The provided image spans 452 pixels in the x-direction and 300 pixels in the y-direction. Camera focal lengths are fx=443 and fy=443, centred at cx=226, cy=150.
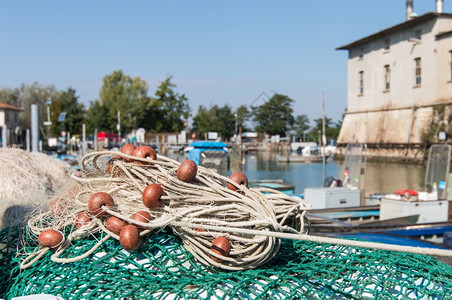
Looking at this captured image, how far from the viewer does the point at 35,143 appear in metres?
9.67

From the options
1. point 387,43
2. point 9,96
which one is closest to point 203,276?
point 387,43

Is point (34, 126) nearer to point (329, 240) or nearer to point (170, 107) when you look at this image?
point (329, 240)

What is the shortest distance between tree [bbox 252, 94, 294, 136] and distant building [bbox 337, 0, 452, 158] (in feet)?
157

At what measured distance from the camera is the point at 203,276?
2295mm

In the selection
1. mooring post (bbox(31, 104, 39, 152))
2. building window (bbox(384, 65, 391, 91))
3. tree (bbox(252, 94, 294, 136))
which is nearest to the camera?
mooring post (bbox(31, 104, 39, 152))

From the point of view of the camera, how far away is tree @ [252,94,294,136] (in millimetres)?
100938

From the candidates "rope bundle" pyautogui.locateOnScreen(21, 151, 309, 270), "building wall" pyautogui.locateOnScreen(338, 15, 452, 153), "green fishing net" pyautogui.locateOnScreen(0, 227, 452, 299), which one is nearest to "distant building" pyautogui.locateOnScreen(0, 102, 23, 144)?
"building wall" pyautogui.locateOnScreen(338, 15, 452, 153)

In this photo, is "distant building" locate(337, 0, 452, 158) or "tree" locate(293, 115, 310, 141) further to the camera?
"tree" locate(293, 115, 310, 141)

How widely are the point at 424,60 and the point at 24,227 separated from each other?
43695 millimetres

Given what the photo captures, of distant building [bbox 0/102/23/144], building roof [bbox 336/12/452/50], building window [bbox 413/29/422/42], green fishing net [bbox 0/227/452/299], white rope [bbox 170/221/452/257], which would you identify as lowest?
green fishing net [bbox 0/227/452/299]

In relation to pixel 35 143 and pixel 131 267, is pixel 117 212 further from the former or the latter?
pixel 35 143

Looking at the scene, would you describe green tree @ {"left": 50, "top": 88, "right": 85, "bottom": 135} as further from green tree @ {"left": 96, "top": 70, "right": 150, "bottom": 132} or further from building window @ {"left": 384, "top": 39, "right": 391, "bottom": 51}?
building window @ {"left": 384, "top": 39, "right": 391, "bottom": 51}

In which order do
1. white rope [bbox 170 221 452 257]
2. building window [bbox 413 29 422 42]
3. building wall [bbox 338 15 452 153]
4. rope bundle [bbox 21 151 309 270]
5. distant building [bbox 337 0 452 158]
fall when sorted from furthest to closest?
building window [bbox 413 29 422 42], building wall [bbox 338 15 452 153], distant building [bbox 337 0 452 158], rope bundle [bbox 21 151 309 270], white rope [bbox 170 221 452 257]

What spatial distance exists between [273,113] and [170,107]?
101ft
